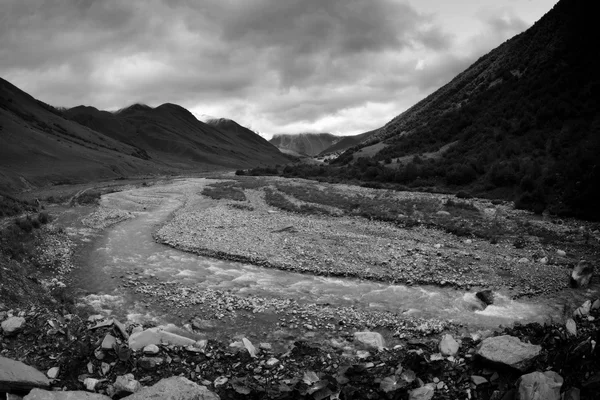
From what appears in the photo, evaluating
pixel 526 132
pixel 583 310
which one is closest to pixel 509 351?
pixel 583 310

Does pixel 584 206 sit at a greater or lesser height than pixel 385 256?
greater

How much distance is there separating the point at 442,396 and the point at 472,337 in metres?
3.73

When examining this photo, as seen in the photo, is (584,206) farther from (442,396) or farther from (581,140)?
(442,396)

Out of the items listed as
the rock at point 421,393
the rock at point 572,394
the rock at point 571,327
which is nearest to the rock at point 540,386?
the rock at point 572,394

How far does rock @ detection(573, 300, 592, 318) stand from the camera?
12.6 m

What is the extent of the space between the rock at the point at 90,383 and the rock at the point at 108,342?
51.0 inches

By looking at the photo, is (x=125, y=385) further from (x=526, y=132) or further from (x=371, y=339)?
(x=526, y=132)

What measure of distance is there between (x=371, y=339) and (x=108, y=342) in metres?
8.25

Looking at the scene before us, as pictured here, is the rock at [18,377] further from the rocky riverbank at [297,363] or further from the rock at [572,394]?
the rock at [572,394]

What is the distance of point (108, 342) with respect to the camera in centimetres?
1062

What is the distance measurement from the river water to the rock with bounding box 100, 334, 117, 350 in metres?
2.92

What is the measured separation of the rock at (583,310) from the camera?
12.6m

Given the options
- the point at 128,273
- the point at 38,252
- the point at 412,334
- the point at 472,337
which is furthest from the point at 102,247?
the point at 472,337

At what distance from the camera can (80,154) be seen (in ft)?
376
